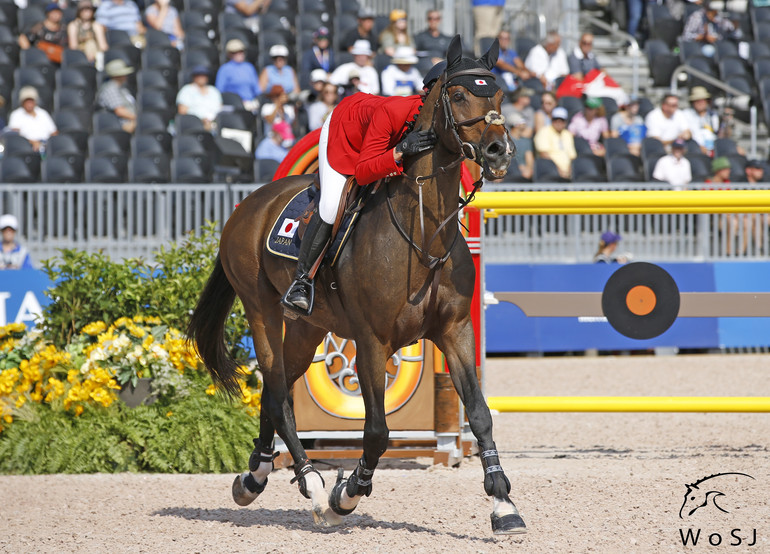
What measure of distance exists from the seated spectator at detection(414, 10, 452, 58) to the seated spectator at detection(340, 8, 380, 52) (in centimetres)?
69

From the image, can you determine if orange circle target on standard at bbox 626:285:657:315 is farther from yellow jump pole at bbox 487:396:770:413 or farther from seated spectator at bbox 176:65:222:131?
seated spectator at bbox 176:65:222:131

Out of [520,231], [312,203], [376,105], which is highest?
[376,105]

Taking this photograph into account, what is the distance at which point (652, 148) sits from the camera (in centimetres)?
1489

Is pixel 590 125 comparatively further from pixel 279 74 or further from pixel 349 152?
pixel 349 152

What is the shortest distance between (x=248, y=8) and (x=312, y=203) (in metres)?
12.6

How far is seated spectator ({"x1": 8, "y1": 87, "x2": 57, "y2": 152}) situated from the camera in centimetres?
1432

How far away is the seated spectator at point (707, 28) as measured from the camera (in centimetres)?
1853

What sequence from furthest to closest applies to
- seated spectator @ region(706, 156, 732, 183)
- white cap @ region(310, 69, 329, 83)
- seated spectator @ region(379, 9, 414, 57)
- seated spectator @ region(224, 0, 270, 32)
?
1. seated spectator @ region(224, 0, 270, 32)
2. seated spectator @ region(379, 9, 414, 57)
3. white cap @ region(310, 69, 329, 83)
4. seated spectator @ region(706, 156, 732, 183)

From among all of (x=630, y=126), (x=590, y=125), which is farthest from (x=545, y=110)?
(x=630, y=126)

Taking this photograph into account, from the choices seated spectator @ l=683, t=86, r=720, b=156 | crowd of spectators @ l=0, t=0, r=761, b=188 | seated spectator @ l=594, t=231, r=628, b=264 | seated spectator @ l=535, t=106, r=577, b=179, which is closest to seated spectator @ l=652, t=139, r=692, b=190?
crowd of spectators @ l=0, t=0, r=761, b=188

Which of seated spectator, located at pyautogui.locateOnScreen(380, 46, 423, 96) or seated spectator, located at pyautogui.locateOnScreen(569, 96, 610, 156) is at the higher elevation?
seated spectator, located at pyautogui.locateOnScreen(380, 46, 423, 96)

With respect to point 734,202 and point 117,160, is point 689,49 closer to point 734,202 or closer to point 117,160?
point 117,160

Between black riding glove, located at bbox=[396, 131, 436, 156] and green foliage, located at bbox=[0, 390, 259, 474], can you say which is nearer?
black riding glove, located at bbox=[396, 131, 436, 156]

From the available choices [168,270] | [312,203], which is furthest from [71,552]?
[168,270]
